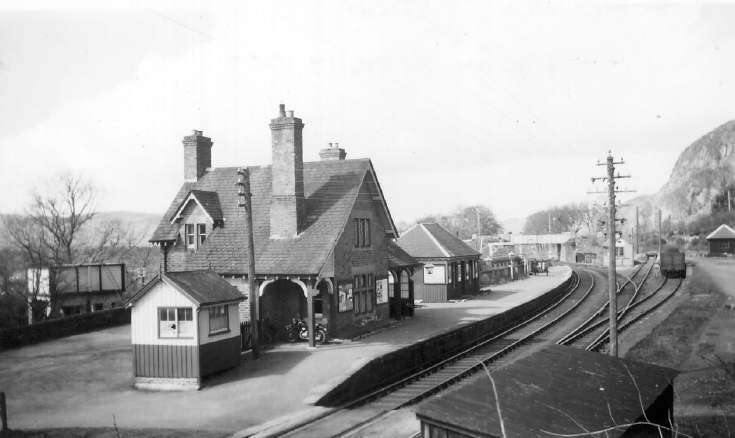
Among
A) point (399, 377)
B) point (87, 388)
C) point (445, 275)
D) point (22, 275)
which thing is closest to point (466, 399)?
point (399, 377)

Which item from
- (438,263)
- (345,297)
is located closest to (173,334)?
(345,297)

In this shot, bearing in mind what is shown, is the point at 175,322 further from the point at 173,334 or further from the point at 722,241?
the point at 722,241

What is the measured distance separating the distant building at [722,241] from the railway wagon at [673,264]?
28934 mm

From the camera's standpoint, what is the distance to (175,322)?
1897cm

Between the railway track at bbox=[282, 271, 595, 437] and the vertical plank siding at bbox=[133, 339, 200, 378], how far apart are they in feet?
17.2

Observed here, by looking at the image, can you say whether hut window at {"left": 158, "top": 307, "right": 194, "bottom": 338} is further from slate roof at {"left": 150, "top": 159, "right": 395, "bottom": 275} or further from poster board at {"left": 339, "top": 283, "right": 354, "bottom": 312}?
poster board at {"left": 339, "top": 283, "right": 354, "bottom": 312}

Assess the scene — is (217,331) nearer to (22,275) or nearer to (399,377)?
(399,377)

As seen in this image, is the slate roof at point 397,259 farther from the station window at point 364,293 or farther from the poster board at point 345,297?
the poster board at point 345,297

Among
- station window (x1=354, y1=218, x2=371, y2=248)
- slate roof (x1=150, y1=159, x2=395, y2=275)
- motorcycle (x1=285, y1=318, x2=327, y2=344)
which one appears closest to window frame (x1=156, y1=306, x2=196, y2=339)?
slate roof (x1=150, y1=159, x2=395, y2=275)

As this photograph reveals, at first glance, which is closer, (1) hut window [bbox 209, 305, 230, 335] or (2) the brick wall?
(1) hut window [bbox 209, 305, 230, 335]

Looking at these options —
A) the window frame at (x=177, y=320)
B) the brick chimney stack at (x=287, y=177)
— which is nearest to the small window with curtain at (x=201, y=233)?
the brick chimney stack at (x=287, y=177)

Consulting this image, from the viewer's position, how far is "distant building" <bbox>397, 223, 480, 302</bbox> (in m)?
40.8

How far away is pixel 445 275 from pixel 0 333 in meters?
25.3

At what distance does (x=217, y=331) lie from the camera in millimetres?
19812
